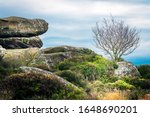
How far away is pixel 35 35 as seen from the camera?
151 ft

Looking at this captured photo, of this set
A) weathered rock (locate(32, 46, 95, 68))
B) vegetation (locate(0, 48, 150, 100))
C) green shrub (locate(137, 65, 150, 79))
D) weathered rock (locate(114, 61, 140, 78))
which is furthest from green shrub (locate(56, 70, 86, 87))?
green shrub (locate(137, 65, 150, 79))

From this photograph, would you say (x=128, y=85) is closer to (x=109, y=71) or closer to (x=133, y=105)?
(x=109, y=71)

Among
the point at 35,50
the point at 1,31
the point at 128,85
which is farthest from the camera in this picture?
the point at 1,31

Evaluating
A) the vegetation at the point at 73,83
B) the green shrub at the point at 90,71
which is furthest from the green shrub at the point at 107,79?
the green shrub at the point at 90,71

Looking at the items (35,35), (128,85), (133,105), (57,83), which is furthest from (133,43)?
(133,105)

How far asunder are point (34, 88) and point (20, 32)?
24142 millimetres

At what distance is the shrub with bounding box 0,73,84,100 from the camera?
70.2 ft

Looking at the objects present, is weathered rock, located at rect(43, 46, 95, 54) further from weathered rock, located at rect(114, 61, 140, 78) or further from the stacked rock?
weathered rock, located at rect(114, 61, 140, 78)

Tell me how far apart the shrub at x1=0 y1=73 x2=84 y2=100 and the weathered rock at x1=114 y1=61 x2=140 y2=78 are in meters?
13.2

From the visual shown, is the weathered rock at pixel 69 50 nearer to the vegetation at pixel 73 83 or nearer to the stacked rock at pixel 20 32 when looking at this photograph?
the vegetation at pixel 73 83

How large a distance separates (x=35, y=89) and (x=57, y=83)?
3.31 feet

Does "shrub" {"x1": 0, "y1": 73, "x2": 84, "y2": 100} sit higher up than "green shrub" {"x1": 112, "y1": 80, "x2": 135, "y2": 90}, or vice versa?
"shrub" {"x1": 0, "y1": 73, "x2": 84, "y2": 100}

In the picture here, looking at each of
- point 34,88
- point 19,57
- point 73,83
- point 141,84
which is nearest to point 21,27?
point 19,57

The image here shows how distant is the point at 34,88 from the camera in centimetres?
2158
